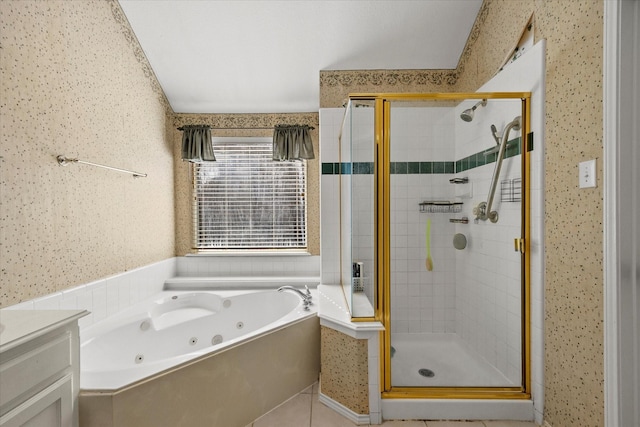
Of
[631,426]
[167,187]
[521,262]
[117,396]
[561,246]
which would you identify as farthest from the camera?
[167,187]

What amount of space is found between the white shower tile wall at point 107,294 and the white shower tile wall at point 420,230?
1713 millimetres

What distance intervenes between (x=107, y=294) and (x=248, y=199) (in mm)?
1470

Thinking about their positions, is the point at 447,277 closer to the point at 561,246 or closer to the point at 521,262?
the point at 521,262

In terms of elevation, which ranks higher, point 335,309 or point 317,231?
point 317,231

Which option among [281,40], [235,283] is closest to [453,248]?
[235,283]

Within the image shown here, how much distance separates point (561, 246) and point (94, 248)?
2636 millimetres

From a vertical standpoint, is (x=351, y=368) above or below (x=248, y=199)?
below

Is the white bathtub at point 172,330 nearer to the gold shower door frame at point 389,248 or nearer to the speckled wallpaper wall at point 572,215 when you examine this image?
the gold shower door frame at point 389,248

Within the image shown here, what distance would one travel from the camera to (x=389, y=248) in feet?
5.73

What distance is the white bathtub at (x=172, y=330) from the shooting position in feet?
4.69

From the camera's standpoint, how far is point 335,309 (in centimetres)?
201

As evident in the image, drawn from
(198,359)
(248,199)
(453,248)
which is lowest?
(198,359)

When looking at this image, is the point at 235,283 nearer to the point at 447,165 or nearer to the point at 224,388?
the point at 224,388

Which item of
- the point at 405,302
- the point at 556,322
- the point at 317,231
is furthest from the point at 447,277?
the point at 317,231
